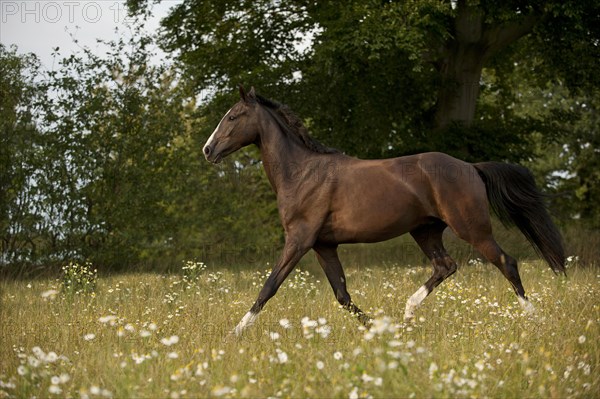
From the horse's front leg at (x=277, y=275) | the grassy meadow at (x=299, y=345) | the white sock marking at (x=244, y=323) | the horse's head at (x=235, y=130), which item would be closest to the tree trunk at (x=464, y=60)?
the grassy meadow at (x=299, y=345)

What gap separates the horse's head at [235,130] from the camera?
7.25 metres

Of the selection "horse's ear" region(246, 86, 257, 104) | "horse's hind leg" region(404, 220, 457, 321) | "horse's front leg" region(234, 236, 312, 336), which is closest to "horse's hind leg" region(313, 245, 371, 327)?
"horse's front leg" region(234, 236, 312, 336)

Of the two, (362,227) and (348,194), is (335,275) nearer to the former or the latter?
(362,227)

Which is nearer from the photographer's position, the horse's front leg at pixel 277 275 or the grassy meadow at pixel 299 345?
the grassy meadow at pixel 299 345

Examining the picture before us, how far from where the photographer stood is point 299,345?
174 inches

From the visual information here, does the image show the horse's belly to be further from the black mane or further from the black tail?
the black tail

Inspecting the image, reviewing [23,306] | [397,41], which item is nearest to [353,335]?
[23,306]

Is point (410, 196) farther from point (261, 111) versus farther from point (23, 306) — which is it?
point (23, 306)

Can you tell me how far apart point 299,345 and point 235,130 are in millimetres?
3344

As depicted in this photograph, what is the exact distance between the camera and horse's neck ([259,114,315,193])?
7223mm

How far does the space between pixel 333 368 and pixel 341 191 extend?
2.81m

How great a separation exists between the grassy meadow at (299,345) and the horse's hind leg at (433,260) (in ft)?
0.73

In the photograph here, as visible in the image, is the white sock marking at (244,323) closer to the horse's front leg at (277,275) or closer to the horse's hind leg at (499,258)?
the horse's front leg at (277,275)

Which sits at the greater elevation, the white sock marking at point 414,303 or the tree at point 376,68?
the tree at point 376,68
